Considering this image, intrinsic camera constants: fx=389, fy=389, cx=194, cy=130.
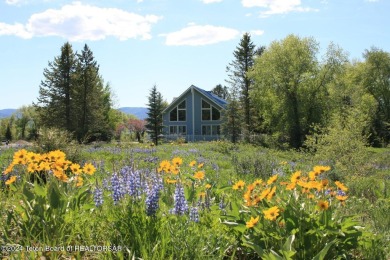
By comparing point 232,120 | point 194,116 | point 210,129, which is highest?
point 194,116

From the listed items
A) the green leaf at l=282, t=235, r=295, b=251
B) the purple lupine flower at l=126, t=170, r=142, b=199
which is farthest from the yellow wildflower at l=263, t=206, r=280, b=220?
the purple lupine flower at l=126, t=170, r=142, b=199

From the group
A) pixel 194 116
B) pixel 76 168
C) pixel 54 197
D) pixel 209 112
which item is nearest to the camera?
pixel 54 197

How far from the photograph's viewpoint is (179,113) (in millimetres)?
51000

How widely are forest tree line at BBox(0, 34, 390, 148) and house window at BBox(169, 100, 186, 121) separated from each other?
6228mm

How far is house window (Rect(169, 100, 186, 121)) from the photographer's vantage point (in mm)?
50688

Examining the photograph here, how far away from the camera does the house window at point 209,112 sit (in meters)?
50.2

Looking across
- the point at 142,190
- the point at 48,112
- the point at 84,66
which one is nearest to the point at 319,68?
the point at 84,66

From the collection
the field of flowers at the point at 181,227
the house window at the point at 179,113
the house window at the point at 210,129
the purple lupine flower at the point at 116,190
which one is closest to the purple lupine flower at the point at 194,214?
the field of flowers at the point at 181,227

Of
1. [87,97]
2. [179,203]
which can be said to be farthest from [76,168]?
[87,97]

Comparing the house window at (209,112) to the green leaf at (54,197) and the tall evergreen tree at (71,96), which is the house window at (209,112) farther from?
the green leaf at (54,197)

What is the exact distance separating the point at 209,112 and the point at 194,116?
2021 millimetres

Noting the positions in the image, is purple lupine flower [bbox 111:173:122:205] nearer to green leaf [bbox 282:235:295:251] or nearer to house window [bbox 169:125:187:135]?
green leaf [bbox 282:235:295:251]

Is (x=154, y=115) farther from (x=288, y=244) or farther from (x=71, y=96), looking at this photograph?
(x=288, y=244)

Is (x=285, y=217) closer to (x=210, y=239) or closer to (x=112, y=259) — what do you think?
(x=210, y=239)
